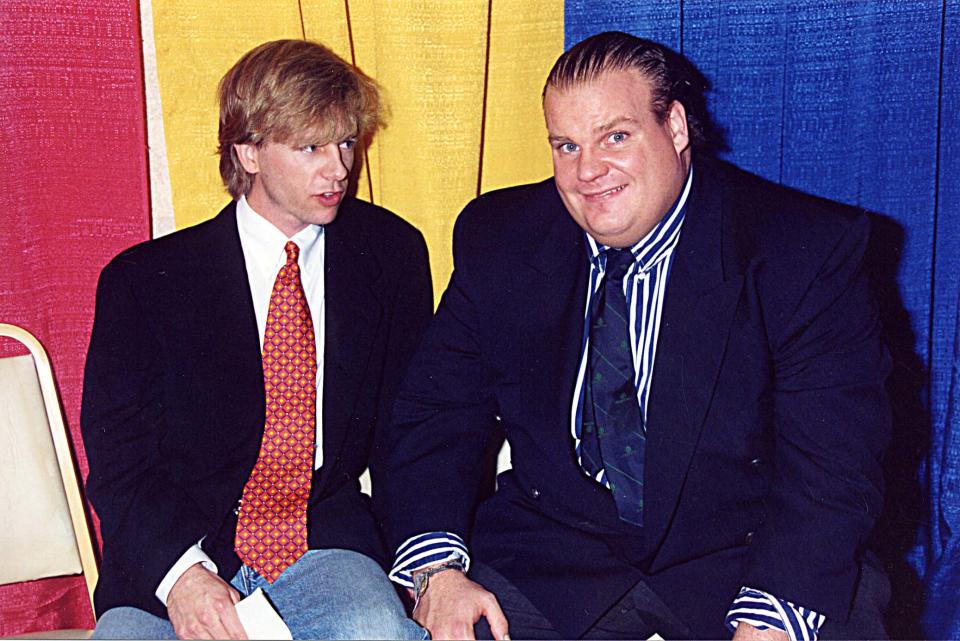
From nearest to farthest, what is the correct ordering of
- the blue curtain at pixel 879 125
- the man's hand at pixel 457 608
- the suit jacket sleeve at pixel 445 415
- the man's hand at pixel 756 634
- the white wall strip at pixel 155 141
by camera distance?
1. the man's hand at pixel 756 634
2. the man's hand at pixel 457 608
3. the suit jacket sleeve at pixel 445 415
4. the blue curtain at pixel 879 125
5. the white wall strip at pixel 155 141

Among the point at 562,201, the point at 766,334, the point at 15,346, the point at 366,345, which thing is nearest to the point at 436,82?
the point at 562,201

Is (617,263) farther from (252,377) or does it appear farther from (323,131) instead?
(252,377)

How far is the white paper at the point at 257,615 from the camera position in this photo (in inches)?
63.7

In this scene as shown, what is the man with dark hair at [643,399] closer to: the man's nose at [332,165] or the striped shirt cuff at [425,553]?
the striped shirt cuff at [425,553]

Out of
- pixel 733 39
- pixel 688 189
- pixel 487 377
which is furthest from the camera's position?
pixel 733 39

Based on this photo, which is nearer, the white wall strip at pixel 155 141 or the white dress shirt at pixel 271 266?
the white dress shirt at pixel 271 266

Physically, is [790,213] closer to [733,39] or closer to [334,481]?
[733,39]

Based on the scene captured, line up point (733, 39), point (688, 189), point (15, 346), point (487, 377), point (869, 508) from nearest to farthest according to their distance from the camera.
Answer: point (869, 508) < point (688, 189) < point (487, 377) < point (733, 39) < point (15, 346)

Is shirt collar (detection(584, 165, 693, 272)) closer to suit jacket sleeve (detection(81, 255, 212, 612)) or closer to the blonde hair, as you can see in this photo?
the blonde hair

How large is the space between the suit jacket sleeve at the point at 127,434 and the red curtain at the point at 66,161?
0.95 ft

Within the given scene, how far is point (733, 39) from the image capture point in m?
1.92

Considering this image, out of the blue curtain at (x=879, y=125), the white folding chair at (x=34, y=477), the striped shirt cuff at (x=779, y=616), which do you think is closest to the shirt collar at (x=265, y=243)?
the white folding chair at (x=34, y=477)

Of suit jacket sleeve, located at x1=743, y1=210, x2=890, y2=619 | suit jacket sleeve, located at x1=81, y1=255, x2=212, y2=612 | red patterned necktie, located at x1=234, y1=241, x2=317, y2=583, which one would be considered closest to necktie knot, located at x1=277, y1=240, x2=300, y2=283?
red patterned necktie, located at x1=234, y1=241, x2=317, y2=583

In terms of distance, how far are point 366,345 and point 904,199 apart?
1.02 meters
